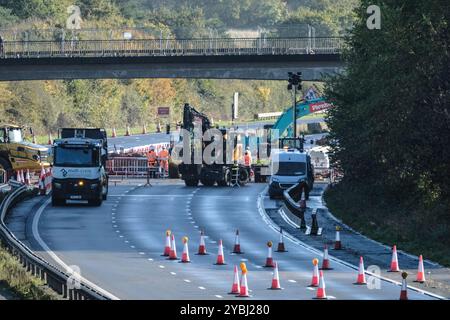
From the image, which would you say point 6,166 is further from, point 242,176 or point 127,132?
point 127,132

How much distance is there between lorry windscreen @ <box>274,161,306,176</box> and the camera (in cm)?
6359

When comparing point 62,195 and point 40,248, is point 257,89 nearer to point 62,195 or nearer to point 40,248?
point 62,195

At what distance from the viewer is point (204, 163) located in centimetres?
6956

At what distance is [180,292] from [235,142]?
4134cm

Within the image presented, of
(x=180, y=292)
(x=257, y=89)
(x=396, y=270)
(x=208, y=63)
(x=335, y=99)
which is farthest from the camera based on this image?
(x=257, y=89)

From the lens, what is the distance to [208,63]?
3819 inches

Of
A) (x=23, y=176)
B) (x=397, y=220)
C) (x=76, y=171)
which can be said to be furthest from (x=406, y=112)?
(x=23, y=176)

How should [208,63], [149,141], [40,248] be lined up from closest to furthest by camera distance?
[40,248] → [208,63] → [149,141]

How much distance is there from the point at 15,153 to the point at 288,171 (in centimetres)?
1522

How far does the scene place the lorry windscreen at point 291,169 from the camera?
6359 centimetres

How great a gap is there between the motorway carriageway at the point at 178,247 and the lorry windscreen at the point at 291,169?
1857 millimetres

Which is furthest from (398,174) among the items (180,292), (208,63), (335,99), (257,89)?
(257,89)

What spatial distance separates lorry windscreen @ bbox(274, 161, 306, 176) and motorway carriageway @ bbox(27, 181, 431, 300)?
1857 mm

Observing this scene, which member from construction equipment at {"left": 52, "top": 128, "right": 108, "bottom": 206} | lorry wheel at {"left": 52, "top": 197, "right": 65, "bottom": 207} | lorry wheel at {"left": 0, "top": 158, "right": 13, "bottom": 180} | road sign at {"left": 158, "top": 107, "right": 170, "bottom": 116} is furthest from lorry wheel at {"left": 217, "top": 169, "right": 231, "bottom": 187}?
road sign at {"left": 158, "top": 107, "right": 170, "bottom": 116}
